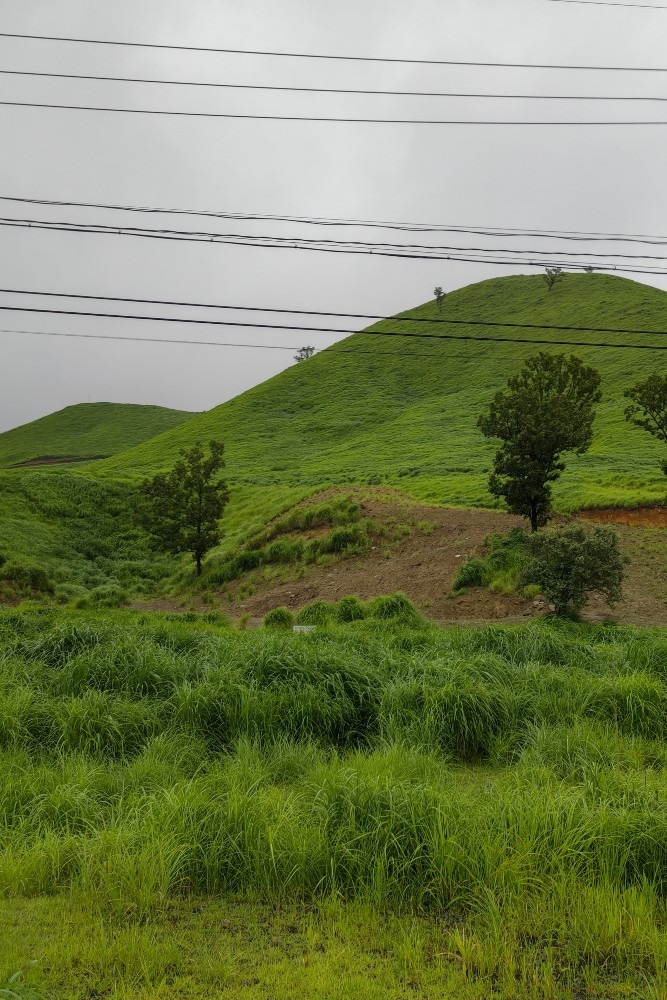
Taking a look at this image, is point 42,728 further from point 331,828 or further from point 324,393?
point 324,393

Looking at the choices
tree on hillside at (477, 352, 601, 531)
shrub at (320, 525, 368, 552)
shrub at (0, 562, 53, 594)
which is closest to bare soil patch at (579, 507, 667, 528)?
tree on hillside at (477, 352, 601, 531)

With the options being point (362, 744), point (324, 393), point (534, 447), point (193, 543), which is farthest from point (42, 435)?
point (362, 744)

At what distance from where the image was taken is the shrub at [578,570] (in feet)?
41.9

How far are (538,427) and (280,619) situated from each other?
9.20 m

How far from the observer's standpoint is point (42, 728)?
298 inches

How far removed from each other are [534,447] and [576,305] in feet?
221

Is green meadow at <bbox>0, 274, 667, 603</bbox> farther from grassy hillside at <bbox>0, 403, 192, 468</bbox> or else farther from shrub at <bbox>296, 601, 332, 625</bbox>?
shrub at <bbox>296, 601, 332, 625</bbox>

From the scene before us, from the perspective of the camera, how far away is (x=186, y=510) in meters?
24.9

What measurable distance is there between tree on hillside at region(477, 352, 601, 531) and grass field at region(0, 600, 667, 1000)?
33.2 feet

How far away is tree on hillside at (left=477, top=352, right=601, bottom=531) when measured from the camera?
18.7 meters

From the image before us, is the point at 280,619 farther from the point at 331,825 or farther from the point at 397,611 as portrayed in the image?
the point at 331,825

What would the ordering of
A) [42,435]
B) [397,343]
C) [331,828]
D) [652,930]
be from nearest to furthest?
[652,930] < [331,828] < [397,343] < [42,435]

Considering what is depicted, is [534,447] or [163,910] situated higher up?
[534,447]

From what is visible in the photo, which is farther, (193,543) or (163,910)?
(193,543)
